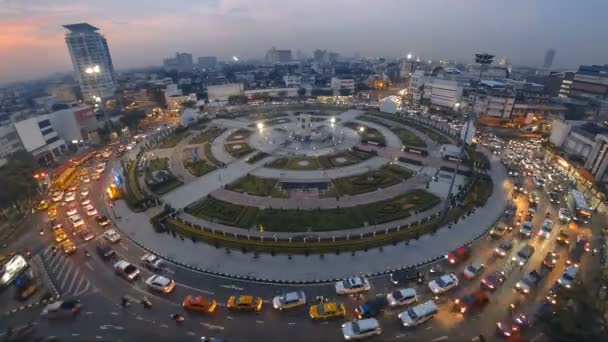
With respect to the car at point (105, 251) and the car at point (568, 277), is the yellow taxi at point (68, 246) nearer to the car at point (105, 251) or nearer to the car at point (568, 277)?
the car at point (105, 251)

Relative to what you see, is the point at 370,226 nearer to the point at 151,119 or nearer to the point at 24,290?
the point at 24,290

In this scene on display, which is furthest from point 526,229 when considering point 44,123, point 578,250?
point 44,123

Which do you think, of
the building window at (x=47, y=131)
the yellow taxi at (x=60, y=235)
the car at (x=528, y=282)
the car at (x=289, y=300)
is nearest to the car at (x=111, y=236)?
the yellow taxi at (x=60, y=235)

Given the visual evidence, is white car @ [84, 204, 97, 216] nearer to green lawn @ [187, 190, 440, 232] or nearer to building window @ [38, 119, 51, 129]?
green lawn @ [187, 190, 440, 232]

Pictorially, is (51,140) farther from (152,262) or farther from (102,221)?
(152,262)

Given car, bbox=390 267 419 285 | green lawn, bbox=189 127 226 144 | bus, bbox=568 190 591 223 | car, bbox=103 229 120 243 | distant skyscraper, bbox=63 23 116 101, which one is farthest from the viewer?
distant skyscraper, bbox=63 23 116 101

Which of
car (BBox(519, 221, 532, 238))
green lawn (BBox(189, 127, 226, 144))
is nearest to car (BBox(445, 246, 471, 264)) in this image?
car (BBox(519, 221, 532, 238))
